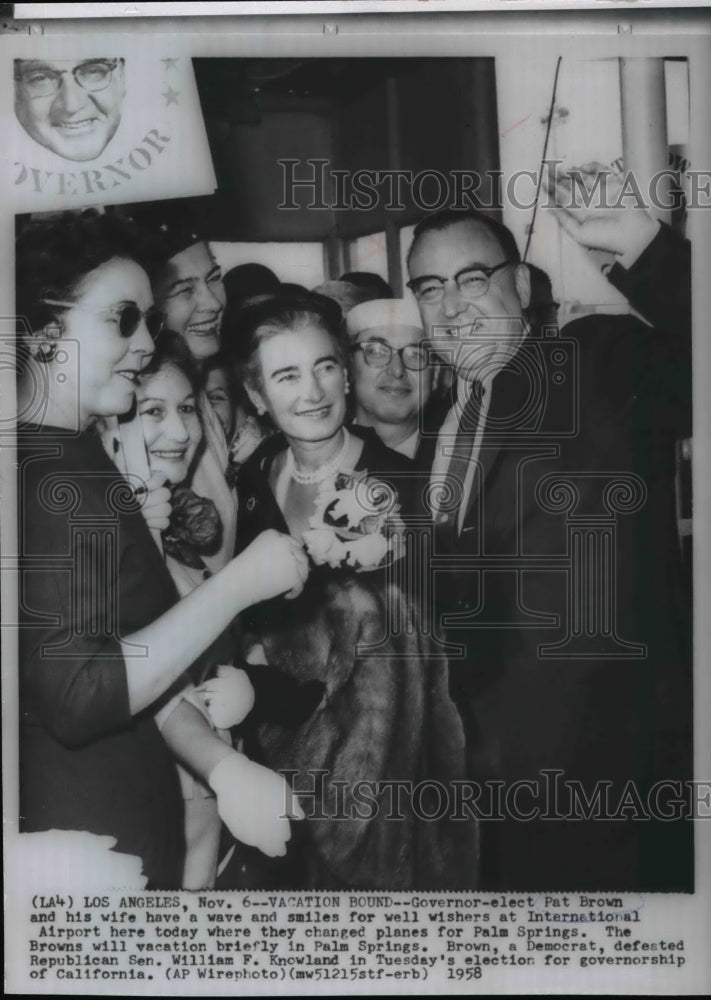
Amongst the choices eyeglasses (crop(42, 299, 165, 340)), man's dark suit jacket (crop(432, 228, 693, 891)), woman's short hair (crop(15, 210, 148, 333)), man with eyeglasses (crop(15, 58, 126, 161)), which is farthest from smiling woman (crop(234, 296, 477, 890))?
man with eyeglasses (crop(15, 58, 126, 161))

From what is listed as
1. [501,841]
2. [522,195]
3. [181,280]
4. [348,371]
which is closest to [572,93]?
[522,195]

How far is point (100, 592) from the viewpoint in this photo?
9.59 ft

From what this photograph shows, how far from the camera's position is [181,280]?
2.91 m

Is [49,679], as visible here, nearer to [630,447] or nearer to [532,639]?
[532,639]

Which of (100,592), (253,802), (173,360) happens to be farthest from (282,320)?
(253,802)

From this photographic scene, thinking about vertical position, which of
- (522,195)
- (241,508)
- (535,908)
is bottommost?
(535,908)

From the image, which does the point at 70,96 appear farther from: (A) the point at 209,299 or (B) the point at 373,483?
(B) the point at 373,483

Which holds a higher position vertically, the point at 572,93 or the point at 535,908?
the point at 572,93

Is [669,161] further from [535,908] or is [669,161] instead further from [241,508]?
[535,908]

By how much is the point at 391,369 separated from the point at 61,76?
1120mm

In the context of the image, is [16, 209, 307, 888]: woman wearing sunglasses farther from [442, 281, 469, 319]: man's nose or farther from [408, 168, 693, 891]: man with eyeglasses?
[442, 281, 469, 319]: man's nose

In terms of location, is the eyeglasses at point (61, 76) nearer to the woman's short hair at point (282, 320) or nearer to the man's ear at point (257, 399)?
the woman's short hair at point (282, 320)

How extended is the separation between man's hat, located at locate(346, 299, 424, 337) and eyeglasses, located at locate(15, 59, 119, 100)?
86 centimetres

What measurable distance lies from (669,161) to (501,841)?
69.5 inches
